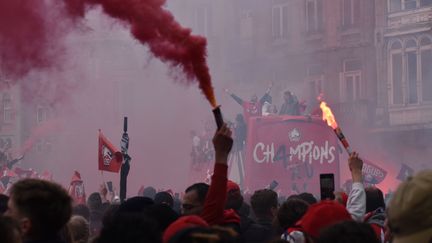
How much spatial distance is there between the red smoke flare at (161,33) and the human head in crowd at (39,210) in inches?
114

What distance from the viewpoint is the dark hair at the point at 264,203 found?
776 centimetres

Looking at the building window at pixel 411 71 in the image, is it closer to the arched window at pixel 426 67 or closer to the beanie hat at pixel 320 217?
the arched window at pixel 426 67

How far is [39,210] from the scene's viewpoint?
4.81 m

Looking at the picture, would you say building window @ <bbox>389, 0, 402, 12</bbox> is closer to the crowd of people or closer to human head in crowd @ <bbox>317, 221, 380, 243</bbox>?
the crowd of people

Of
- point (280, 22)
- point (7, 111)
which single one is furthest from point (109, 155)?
point (7, 111)

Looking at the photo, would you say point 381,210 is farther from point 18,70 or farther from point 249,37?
point 249,37

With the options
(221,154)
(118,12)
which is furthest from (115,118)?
(221,154)

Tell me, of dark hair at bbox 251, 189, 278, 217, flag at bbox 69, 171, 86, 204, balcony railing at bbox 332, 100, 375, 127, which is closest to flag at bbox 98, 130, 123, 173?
flag at bbox 69, 171, 86, 204

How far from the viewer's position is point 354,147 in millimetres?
31578

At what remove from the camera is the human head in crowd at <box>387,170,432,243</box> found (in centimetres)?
404

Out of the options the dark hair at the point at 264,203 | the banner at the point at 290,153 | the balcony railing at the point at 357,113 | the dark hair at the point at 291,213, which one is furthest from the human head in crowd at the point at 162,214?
the balcony railing at the point at 357,113

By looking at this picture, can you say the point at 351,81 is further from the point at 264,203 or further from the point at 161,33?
the point at 264,203

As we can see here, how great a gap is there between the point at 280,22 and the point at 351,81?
175 inches

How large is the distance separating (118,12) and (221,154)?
3178 mm
